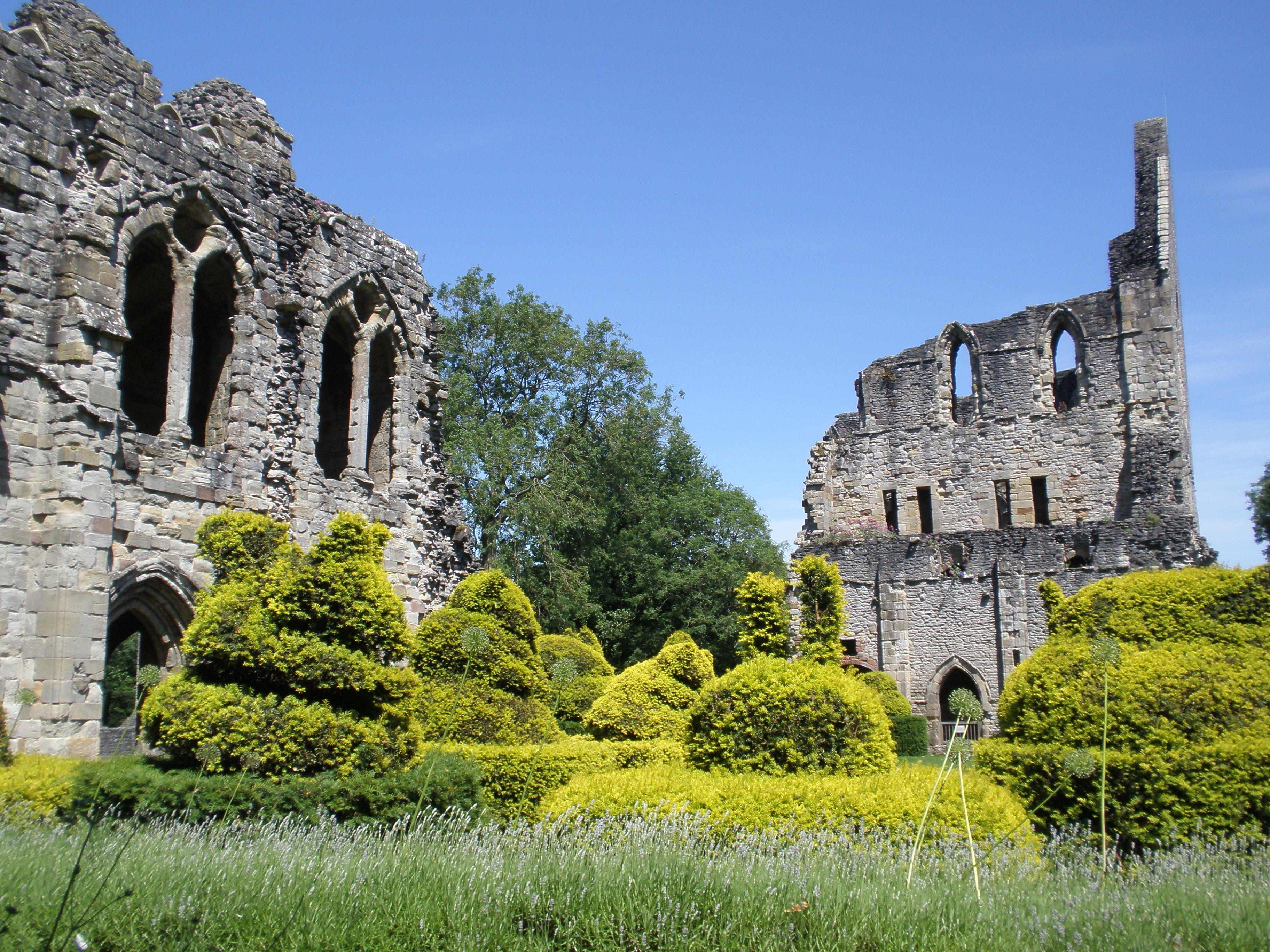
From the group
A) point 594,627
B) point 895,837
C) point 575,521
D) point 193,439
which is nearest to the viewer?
point 895,837

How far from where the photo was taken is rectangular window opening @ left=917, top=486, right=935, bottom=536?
33.5 metres

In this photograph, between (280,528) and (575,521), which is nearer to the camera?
(280,528)

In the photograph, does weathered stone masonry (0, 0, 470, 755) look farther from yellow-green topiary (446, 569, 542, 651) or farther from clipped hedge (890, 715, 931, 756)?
clipped hedge (890, 715, 931, 756)

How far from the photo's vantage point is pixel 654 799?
7.56m

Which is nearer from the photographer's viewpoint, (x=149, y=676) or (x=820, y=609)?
(x=149, y=676)

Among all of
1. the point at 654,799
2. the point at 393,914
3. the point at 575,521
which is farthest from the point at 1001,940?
the point at 575,521

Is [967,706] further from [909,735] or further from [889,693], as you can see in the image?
[889,693]

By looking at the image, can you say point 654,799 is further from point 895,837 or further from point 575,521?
point 575,521

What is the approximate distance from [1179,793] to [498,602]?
7272 mm

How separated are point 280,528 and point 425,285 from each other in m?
8.15

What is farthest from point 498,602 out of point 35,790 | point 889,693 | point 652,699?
point 889,693

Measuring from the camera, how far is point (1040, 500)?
32156 mm

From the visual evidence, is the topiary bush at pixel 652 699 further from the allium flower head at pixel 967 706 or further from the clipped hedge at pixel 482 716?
the allium flower head at pixel 967 706

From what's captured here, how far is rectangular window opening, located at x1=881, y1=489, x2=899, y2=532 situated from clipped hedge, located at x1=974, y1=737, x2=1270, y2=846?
27.1 m
